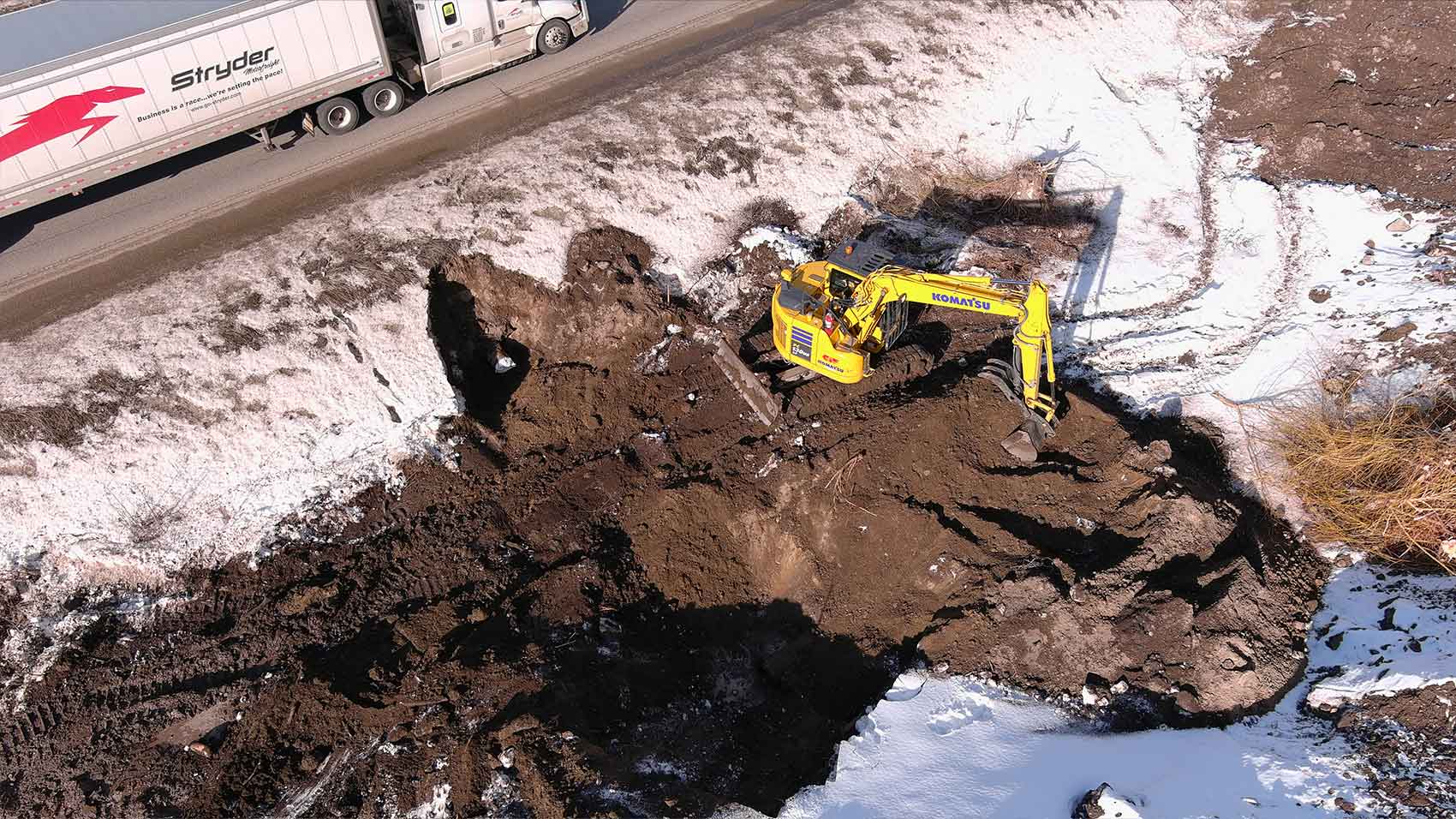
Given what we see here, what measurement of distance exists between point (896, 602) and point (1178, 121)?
14.3 metres

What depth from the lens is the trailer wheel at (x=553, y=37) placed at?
20.1 meters

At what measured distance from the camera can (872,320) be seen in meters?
13.7

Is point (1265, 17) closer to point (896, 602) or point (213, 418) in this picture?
point (896, 602)

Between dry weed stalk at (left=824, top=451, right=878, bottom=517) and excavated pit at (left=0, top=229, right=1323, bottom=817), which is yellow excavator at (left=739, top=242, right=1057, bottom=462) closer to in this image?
excavated pit at (left=0, top=229, right=1323, bottom=817)

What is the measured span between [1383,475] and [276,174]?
65.6 feet

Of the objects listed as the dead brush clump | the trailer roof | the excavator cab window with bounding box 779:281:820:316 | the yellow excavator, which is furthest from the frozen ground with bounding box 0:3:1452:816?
the trailer roof

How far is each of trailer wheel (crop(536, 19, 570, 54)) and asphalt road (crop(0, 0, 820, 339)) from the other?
0.80 feet

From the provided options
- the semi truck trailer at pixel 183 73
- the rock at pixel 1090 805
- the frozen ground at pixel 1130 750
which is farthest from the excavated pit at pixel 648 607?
the semi truck trailer at pixel 183 73

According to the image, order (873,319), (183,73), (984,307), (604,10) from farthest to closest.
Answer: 1. (604,10)
2. (183,73)
3. (873,319)
4. (984,307)

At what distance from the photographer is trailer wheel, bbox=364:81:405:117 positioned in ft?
60.1

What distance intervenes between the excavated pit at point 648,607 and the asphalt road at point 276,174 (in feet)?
12.9

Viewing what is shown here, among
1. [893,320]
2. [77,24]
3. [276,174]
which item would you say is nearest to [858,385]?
[893,320]

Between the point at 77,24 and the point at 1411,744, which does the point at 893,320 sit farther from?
the point at 77,24

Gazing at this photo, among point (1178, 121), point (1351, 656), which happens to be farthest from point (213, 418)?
point (1178, 121)
